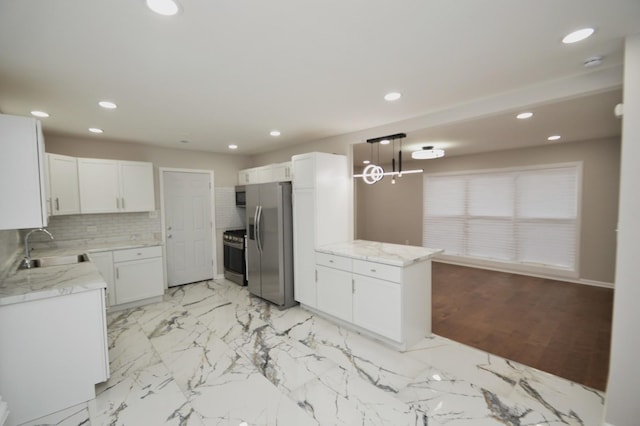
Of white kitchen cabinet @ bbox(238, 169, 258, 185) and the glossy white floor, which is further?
white kitchen cabinet @ bbox(238, 169, 258, 185)

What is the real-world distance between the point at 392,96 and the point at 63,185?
4315 mm

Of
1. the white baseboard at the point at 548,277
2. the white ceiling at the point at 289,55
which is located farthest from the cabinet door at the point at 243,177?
the white baseboard at the point at 548,277

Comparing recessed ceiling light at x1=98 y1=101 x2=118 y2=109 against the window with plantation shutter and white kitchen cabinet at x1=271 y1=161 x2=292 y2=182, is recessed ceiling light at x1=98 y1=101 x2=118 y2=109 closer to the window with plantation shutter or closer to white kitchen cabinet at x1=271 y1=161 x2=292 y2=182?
white kitchen cabinet at x1=271 y1=161 x2=292 y2=182

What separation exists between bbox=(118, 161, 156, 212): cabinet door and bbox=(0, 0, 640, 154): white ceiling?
43.1 inches

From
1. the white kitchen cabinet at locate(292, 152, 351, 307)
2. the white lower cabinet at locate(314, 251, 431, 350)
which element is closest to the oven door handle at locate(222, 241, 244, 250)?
the white kitchen cabinet at locate(292, 152, 351, 307)

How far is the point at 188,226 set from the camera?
16.6 feet

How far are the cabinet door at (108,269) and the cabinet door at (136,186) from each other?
78 centimetres

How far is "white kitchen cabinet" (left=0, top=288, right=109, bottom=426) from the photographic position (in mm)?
1906

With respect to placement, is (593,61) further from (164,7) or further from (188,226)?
(188,226)

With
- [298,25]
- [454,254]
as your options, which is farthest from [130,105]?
[454,254]

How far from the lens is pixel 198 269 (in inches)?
203

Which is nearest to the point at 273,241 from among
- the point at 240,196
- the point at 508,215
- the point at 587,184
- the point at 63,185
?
the point at 240,196

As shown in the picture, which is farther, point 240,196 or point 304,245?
point 240,196

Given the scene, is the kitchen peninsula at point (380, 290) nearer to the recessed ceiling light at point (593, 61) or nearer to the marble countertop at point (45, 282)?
the recessed ceiling light at point (593, 61)
